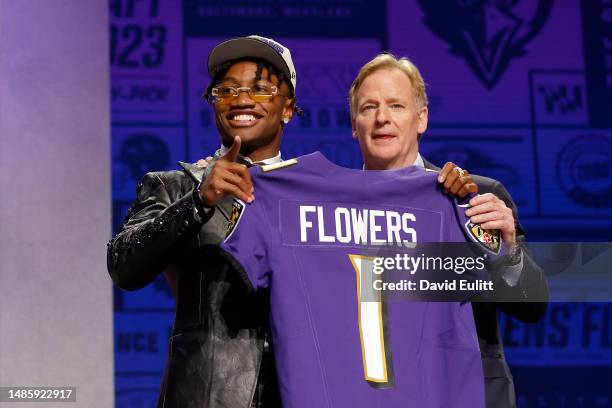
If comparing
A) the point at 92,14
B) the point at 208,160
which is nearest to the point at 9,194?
the point at 92,14

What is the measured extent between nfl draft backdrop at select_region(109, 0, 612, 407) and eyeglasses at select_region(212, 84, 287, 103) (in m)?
1.36

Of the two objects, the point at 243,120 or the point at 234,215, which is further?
the point at 243,120

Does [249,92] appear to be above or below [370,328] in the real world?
above

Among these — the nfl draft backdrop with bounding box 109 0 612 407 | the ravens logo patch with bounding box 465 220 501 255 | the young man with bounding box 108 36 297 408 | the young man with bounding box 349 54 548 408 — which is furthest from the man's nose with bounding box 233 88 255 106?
the nfl draft backdrop with bounding box 109 0 612 407

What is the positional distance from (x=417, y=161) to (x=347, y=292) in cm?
49

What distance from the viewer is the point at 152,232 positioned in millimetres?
1523

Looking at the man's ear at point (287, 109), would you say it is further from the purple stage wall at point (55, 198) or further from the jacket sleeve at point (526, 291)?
the purple stage wall at point (55, 198)

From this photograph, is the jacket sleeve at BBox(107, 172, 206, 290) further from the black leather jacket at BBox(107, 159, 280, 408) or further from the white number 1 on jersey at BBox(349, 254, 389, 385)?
the white number 1 on jersey at BBox(349, 254, 389, 385)

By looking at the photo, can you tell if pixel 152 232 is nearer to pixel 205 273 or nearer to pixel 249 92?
pixel 205 273

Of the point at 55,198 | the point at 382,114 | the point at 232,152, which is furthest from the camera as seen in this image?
the point at 55,198

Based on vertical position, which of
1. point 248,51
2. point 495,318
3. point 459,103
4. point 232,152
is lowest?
point 495,318

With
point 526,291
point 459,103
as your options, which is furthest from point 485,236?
point 459,103

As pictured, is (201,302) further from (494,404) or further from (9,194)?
(9,194)

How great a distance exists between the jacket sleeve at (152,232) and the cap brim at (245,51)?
260mm
